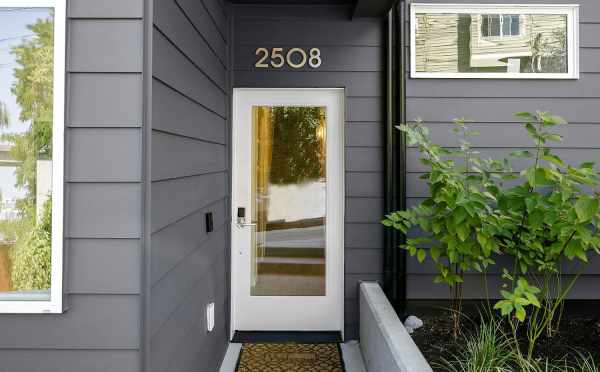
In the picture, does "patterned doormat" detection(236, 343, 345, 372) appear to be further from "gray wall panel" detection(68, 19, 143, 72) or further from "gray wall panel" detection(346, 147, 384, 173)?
"gray wall panel" detection(68, 19, 143, 72)

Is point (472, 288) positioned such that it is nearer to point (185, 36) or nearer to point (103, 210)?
point (185, 36)

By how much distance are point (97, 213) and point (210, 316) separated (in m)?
1.30

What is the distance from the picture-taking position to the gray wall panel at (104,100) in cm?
147

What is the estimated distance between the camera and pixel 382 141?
133 inches

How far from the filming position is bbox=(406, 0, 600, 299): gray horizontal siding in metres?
3.32

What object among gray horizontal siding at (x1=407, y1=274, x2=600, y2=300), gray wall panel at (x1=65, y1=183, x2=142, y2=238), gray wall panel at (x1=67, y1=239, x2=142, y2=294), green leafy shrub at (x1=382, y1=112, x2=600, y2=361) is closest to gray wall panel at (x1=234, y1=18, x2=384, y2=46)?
green leafy shrub at (x1=382, y1=112, x2=600, y2=361)

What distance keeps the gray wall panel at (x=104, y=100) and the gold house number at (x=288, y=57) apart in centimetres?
202

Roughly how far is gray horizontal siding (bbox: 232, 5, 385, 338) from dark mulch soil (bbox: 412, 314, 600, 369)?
0.71m

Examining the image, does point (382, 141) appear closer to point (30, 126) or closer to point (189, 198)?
point (189, 198)

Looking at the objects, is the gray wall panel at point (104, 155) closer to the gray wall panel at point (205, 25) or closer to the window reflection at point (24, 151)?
the window reflection at point (24, 151)

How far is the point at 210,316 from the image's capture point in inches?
101

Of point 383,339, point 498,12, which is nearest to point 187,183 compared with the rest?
point 383,339

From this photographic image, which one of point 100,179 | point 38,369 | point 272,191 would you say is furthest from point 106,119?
point 272,191

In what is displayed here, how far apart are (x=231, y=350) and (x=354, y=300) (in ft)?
3.20
